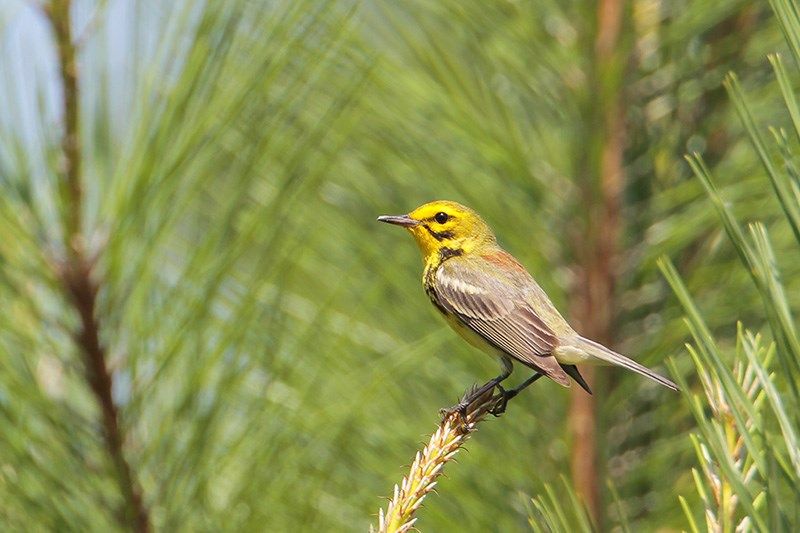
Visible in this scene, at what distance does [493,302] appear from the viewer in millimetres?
3172

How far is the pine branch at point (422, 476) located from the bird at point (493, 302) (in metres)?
0.57

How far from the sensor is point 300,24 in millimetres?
1885

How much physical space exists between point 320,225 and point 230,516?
773 mm

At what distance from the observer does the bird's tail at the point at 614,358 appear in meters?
2.23

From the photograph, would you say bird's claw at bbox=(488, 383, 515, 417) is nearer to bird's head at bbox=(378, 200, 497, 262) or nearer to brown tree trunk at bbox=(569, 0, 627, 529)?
brown tree trunk at bbox=(569, 0, 627, 529)

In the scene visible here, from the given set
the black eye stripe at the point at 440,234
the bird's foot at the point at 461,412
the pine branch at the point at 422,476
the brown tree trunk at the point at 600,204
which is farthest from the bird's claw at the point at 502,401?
the black eye stripe at the point at 440,234

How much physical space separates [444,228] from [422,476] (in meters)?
1.80

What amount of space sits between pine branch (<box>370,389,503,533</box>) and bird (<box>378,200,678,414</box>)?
1.87 feet

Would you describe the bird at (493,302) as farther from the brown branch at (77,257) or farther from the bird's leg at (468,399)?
the brown branch at (77,257)

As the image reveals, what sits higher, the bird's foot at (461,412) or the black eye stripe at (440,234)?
the bird's foot at (461,412)

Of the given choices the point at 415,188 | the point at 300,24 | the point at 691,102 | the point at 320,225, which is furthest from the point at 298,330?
the point at 691,102

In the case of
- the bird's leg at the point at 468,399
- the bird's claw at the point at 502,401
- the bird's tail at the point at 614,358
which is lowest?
the bird's claw at the point at 502,401

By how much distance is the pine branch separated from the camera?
4.51ft

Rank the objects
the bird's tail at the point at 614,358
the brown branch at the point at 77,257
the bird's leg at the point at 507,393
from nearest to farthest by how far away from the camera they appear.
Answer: the brown branch at the point at 77,257 → the bird's tail at the point at 614,358 → the bird's leg at the point at 507,393
